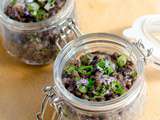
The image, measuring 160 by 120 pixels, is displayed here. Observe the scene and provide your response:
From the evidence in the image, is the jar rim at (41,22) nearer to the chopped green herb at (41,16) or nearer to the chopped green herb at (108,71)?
the chopped green herb at (41,16)

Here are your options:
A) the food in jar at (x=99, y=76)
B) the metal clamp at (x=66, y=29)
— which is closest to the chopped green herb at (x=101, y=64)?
the food in jar at (x=99, y=76)

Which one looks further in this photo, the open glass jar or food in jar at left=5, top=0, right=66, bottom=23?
food in jar at left=5, top=0, right=66, bottom=23

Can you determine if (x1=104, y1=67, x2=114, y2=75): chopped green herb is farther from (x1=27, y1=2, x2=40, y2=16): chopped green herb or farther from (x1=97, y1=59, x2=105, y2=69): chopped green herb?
(x1=27, y1=2, x2=40, y2=16): chopped green herb

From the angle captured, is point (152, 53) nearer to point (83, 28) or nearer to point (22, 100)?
point (83, 28)

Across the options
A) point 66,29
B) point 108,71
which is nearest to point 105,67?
point 108,71

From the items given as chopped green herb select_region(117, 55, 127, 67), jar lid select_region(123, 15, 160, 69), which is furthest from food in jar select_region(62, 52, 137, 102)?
jar lid select_region(123, 15, 160, 69)

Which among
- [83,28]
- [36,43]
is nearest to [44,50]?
[36,43]
